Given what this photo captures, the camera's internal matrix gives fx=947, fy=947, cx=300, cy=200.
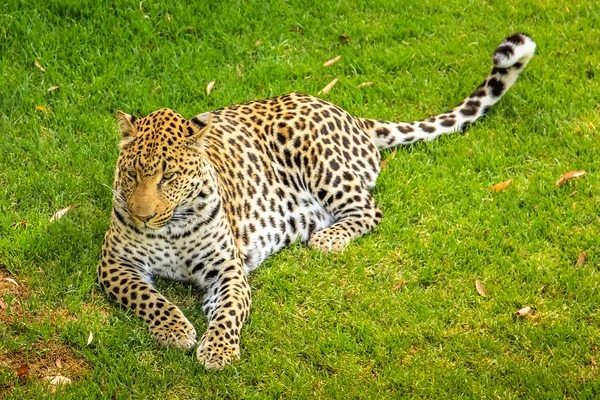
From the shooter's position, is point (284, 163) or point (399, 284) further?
point (284, 163)

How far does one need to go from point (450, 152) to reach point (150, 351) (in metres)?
4.02

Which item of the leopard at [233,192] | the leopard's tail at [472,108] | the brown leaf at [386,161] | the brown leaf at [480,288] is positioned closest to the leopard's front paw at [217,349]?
the leopard at [233,192]

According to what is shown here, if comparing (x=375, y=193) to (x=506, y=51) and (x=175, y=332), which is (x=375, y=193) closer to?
(x=506, y=51)

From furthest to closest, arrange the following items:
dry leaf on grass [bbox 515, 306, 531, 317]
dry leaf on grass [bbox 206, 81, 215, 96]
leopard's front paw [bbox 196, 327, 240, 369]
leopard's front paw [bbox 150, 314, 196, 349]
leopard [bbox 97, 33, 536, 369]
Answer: dry leaf on grass [bbox 206, 81, 215, 96], dry leaf on grass [bbox 515, 306, 531, 317], leopard [bbox 97, 33, 536, 369], leopard's front paw [bbox 150, 314, 196, 349], leopard's front paw [bbox 196, 327, 240, 369]

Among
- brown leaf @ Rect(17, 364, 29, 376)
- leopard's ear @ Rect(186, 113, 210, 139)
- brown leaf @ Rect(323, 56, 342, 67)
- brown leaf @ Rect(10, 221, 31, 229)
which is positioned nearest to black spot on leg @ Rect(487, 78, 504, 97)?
brown leaf @ Rect(323, 56, 342, 67)

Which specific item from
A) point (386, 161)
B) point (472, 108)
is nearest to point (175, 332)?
point (386, 161)

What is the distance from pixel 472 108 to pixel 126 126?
4.14 metres

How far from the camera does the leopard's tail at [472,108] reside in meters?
9.52

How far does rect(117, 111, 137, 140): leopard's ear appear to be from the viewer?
24.2 feet

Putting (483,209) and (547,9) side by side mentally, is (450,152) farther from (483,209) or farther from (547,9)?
(547,9)

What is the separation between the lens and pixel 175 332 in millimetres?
7230

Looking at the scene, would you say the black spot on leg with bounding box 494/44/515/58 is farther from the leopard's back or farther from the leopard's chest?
the leopard's chest

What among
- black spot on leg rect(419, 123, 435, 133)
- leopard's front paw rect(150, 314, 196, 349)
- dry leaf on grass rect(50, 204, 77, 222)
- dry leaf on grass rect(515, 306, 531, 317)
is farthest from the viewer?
black spot on leg rect(419, 123, 435, 133)

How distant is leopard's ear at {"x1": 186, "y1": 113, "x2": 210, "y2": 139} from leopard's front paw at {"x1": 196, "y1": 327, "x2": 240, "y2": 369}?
152cm
